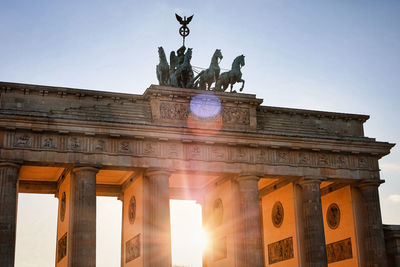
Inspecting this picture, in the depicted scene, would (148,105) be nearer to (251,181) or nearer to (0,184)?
(251,181)

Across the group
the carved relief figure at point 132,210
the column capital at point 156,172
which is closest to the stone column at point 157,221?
the column capital at point 156,172

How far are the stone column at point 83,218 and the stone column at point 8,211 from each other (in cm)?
279

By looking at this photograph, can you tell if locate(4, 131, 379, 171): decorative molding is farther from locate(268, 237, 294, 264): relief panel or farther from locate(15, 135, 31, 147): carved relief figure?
locate(268, 237, 294, 264): relief panel

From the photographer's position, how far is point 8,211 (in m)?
26.3

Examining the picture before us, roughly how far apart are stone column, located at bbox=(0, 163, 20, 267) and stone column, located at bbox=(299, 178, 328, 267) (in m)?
16.0

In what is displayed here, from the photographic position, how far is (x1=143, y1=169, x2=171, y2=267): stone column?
28531 millimetres

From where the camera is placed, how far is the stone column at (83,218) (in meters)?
26.9

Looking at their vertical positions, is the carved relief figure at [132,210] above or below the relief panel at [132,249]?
above

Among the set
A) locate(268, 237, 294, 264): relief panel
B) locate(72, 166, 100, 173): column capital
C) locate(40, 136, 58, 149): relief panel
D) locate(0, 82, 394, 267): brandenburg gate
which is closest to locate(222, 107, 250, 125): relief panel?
locate(0, 82, 394, 267): brandenburg gate

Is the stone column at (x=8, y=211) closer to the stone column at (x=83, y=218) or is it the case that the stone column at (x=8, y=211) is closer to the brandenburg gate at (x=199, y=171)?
the brandenburg gate at (x=199, y=171)

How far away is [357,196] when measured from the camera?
3431 centimetres

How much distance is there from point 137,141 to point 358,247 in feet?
48.7

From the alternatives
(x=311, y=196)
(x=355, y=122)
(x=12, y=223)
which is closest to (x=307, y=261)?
(x=311, y=196)

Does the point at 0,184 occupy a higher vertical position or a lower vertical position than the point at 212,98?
lower
